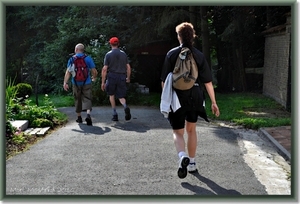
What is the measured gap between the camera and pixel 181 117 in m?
4.37

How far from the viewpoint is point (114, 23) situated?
12250mm

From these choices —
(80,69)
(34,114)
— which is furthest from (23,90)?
(80,69)

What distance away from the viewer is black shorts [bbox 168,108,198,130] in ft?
14.2

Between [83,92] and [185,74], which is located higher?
[185,74]

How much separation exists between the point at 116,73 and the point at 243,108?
278 centimetres

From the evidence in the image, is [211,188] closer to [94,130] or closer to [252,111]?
[94,130]

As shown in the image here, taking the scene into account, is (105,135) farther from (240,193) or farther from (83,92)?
(240,193)

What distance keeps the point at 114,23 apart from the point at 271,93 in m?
4.62

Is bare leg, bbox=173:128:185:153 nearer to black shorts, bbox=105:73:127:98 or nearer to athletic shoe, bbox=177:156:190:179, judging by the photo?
athletic shoe, bbox=177:156:190:179

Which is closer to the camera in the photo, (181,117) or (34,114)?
(181,117)

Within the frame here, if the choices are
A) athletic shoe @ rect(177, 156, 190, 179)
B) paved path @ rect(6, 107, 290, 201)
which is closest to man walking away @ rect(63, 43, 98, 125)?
paved path @ rect(6, 107, 290, 201)

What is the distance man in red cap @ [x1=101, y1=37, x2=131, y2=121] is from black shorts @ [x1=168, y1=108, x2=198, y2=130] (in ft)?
10.6

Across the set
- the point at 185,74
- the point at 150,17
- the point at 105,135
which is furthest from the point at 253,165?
the point at 150,17

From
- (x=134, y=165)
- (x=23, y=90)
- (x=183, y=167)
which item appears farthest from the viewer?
(x=23, y=90)
